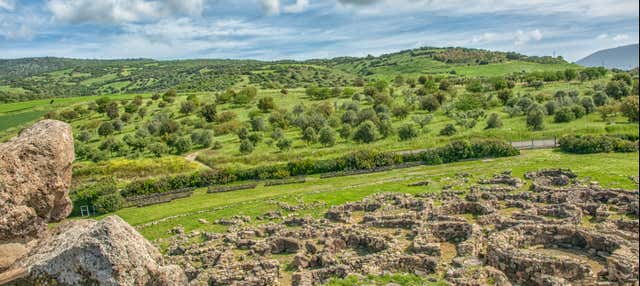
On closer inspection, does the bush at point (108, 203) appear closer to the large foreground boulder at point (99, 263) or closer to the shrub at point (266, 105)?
the large foreground boulder at point (99, 263)

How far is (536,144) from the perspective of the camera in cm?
5681

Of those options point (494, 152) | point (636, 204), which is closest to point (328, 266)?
point (636, 204)

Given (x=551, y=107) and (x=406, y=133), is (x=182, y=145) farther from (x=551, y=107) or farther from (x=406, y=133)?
(x=551, y=107)

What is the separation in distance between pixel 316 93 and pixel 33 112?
83.9m

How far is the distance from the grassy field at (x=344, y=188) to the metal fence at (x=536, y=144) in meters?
3.82

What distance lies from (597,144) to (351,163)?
96.6ft

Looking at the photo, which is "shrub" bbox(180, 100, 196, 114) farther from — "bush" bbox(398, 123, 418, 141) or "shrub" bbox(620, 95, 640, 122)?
"shrub" bbox(620, 95, 640, 122)

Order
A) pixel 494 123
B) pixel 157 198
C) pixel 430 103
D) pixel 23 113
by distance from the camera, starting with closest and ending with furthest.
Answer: pixel 157 198, pixel 494 123, pixel 430 103, pixel 23 113

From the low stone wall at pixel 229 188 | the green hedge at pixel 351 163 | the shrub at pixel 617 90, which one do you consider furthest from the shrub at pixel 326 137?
the shrub at pixel 617 90

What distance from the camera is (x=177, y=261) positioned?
2589 centimetres

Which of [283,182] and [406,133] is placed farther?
[406,133]

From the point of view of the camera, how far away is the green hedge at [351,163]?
5128 centimetres

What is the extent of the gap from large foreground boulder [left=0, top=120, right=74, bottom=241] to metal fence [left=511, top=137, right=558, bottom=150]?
53174 mm

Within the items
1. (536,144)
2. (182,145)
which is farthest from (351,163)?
(182,145)
